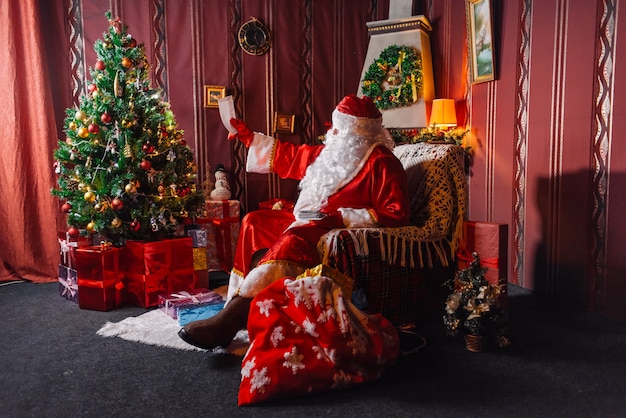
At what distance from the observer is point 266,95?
181 inches

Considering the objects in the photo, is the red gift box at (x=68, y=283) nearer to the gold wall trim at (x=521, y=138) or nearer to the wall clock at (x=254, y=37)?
the wall clock at (x=254, y=37)

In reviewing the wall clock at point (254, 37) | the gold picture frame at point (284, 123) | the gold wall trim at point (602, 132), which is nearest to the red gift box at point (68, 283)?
the gold picture frame at point (284, 123)

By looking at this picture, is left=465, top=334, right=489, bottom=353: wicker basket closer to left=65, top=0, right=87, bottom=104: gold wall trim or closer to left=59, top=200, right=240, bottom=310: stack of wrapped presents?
left=59, top=200, right=240, bottom=310: stack of wrapped presents

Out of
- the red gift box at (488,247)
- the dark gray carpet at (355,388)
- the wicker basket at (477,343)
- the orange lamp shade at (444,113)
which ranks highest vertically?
the orange lamp shade at (444,113)

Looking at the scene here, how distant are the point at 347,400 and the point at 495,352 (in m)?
0.84

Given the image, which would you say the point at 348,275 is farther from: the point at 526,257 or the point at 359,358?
the point at 526,257

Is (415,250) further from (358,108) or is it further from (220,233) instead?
(220,233)

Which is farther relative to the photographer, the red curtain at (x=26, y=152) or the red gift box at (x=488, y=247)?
the red curtain at (x=26, y=152)

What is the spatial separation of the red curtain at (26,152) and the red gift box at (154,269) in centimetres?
107

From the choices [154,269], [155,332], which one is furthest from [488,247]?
[154,269]

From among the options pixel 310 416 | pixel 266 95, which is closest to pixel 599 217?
pixel 310 416

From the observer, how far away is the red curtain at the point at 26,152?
11.7 feet

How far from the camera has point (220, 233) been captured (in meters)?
4.11

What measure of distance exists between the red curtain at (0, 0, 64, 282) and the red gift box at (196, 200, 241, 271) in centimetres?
118
